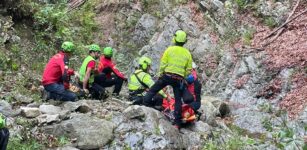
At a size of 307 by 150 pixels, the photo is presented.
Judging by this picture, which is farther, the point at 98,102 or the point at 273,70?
the point at 273,70

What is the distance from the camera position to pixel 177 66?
8953 millimetres

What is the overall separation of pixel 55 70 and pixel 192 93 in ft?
9.78

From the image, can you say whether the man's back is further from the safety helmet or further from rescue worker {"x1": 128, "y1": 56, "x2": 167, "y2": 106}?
the safety helmet

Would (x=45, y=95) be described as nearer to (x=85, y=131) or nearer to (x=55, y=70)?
(x=55, y=70)

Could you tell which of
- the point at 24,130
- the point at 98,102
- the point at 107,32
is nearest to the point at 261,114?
the point at 98,102

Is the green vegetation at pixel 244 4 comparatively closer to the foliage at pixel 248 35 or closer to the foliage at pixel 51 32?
the foliage at pixel 248 35

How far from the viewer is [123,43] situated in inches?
711

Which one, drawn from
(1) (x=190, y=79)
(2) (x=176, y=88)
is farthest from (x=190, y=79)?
(2) (x=176, y=88)

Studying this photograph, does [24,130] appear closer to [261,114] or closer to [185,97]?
[185,97]

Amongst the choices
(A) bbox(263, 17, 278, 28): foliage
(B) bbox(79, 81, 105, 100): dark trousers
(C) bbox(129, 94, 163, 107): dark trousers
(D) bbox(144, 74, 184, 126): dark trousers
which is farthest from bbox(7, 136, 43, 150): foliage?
(A) bbox(263, 17, 278, 28): foliage

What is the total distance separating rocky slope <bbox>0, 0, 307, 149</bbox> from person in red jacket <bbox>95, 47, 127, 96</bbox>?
71cm

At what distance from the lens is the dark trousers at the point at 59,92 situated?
9.85m

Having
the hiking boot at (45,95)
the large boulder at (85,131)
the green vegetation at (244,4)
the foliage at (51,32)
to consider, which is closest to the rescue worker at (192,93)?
the large boulder at (85,131)

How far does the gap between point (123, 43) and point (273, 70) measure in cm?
702
